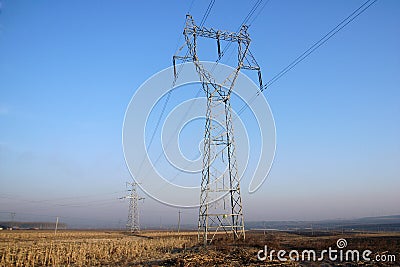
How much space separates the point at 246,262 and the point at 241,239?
35.9ft

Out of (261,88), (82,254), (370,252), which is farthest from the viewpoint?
(261,88)

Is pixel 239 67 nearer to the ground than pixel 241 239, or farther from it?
farther from it

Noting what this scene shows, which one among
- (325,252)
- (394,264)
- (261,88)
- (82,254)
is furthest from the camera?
(261,88)

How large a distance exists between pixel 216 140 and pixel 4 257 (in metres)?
17.4

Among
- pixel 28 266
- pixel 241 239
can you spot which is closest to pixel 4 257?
pixel 28 266

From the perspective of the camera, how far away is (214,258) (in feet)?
53.5

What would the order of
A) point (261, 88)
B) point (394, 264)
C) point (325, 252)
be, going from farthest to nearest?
point (261, 88) < point (325, 252) < point (394, 264)

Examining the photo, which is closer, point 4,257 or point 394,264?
point 394,264

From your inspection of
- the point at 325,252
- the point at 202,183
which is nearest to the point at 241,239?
the point at 202,183

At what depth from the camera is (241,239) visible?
26.2 meters

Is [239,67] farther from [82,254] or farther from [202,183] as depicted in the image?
[82,254]

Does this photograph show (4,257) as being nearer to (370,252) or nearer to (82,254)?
(82,254)

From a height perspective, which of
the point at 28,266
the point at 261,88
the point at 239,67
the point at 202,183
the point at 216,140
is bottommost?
the point at 28,266

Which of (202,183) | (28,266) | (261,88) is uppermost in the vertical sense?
(261,88)
